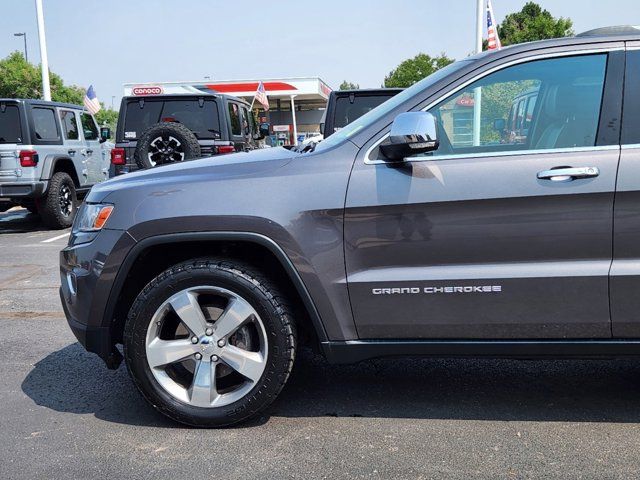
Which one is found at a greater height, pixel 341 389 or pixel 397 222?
pixel 397 222

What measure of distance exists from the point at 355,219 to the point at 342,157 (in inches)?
12.2

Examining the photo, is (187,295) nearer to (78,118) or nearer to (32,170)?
(32,170)

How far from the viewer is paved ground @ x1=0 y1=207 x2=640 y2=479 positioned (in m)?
2.81

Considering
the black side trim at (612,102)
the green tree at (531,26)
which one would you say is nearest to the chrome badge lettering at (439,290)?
the black side trim at (612,102)

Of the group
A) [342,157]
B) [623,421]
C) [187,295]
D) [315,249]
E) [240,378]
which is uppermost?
[342,157]

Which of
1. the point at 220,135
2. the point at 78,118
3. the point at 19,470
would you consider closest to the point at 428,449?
the point at 19,470

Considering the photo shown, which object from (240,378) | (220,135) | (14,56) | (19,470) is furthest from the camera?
(14,56)

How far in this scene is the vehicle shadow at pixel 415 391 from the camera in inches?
132

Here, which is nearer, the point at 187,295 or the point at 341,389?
the point at 187,295

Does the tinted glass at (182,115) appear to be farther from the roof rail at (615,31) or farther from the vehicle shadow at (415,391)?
the roof rail at (615,31)

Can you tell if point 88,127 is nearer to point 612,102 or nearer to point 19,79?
point 612,102

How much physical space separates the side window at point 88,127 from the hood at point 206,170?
9735 millimetres

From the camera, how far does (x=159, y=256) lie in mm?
3326

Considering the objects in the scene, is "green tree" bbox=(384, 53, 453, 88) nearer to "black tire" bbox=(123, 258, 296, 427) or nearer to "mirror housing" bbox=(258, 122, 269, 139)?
"mirror housing" bbox=(258, 122, 269, 139)
